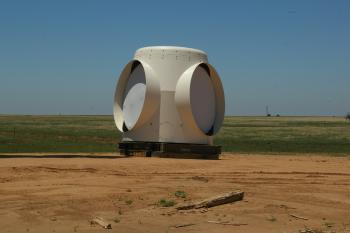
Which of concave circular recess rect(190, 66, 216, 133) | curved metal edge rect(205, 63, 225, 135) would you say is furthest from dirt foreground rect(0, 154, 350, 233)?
curved metal edge rect(205, 63, 225, 135)

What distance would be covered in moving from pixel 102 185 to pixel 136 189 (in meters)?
0.95

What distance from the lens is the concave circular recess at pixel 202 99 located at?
72.3 feet

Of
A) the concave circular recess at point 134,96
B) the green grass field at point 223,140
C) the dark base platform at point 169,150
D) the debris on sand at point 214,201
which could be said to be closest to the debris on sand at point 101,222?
the debris on sand at point 214,201

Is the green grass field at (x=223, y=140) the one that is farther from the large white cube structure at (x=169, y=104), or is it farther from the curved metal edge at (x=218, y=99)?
the curved metal edge at (x=218, y=99)

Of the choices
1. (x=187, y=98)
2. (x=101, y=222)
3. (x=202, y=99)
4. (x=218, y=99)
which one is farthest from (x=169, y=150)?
(x=101, y=222)

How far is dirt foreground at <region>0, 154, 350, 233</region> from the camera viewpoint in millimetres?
9414

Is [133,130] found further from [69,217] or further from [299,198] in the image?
[69,217]

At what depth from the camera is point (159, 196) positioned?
1189cm

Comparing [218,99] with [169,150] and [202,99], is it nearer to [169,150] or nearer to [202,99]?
[202,99]

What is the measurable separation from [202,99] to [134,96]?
270 centimetres

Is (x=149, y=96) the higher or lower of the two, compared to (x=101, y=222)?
higher

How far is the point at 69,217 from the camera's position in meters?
9.80

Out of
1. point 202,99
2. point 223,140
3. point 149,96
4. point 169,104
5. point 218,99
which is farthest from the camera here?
point 223,140

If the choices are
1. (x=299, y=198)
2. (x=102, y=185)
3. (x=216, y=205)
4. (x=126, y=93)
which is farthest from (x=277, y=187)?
(x=126, y=93)
